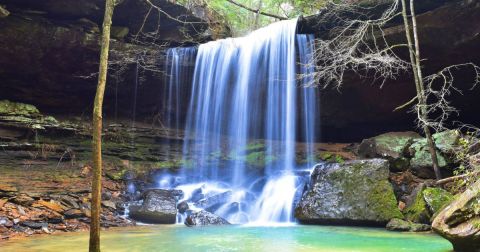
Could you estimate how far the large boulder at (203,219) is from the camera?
9385 mm

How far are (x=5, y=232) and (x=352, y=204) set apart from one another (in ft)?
23.0

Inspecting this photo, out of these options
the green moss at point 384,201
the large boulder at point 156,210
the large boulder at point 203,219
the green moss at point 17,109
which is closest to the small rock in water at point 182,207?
the large boulder at point 156,210

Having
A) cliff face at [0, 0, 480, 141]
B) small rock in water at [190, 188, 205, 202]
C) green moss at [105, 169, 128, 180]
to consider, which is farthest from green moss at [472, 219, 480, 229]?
green moss at [105, 169, 128, 180]

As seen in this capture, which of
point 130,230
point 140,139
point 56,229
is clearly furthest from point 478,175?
point 140,139

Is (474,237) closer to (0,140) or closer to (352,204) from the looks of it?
(352,204)

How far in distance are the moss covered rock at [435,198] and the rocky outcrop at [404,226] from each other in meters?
0.36

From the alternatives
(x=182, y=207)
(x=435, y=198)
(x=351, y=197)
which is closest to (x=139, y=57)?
(x=182, y=207)

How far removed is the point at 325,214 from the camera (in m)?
9.20

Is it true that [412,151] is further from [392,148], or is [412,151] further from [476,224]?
[476,224]

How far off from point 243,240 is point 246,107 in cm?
729

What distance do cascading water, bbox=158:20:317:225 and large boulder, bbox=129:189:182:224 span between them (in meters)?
2.08

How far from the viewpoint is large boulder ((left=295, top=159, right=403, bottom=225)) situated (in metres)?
8.79

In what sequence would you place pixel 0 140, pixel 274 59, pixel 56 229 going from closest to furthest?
1. pixel 56 229
2. pixel 0 140
3. pixel 274 59

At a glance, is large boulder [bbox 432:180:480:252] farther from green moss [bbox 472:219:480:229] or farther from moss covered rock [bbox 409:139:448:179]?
moss covered rock [bbox 409:139:448:179]
